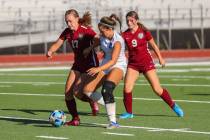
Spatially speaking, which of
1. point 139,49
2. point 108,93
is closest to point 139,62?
point 139,49

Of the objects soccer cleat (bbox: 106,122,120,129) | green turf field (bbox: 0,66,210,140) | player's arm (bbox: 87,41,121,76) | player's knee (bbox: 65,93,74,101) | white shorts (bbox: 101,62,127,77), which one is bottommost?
green turf field (bbox: 0,66,210,140)

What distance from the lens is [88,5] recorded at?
153 feet

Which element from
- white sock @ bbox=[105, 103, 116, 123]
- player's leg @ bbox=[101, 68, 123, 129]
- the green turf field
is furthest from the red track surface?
white sock @ bbox=[105, 103, 116, 123]

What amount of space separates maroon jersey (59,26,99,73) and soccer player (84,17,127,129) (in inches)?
14.7

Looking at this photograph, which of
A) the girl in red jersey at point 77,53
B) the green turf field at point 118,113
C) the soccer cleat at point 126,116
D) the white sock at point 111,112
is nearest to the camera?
the green turf field at point 118,113

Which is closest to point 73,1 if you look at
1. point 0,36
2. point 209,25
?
point 0,36

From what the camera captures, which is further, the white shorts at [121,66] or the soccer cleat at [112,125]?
the white shorts at [121,66]

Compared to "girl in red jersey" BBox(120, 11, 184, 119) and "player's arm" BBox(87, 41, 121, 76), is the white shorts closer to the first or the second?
"player's arm" BBox(87, 41, 121, 76)

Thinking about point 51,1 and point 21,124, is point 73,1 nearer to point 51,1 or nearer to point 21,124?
point 51,1

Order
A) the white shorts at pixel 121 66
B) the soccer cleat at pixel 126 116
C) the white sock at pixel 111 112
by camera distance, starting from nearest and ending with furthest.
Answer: the white sock at pixel 111 112, the white shorts at pixel 121 66, the soccer cleat at pixel 126 116

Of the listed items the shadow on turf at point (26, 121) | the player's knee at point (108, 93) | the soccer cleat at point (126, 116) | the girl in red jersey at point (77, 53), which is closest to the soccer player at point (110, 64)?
the player's knee at point (108, 93)

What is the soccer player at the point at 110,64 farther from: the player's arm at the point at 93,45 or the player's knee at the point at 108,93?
the player's arm at the point at 93,45

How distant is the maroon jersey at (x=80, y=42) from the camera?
1202cm

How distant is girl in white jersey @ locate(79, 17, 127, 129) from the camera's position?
1108 centimetres
